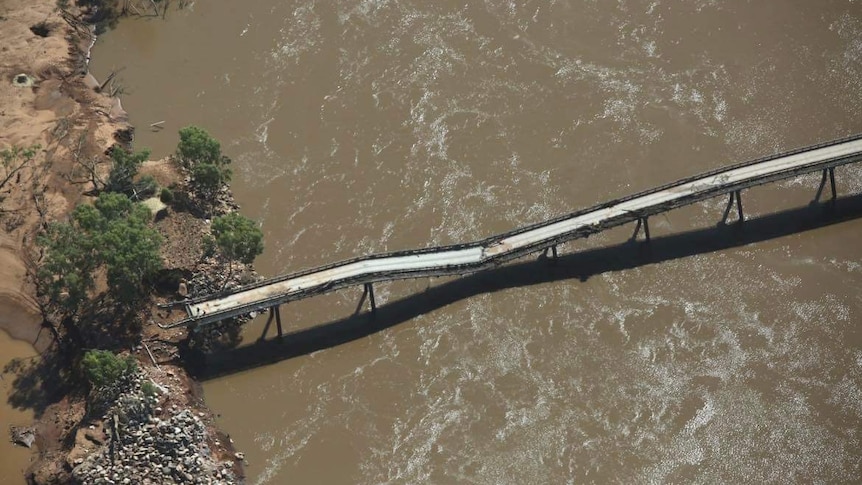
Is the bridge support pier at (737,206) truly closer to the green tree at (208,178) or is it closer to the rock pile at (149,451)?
the green tree at (208,178)

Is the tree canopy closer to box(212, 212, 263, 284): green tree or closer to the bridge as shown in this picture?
box(212, 212, 263, 284): green tree

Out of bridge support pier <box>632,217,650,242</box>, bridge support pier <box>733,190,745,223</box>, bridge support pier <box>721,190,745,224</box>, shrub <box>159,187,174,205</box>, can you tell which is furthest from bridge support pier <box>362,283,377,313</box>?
bridge support pier <box>733,190,745,223</box>

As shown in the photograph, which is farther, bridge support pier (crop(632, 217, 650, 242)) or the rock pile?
bridge support pier (crop(632, 217, 650, 242))

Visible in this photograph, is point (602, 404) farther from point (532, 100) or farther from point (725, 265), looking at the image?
point (532, 100)

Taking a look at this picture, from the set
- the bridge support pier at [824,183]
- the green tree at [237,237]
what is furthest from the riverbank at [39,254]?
the bridge support pier at [824,183]

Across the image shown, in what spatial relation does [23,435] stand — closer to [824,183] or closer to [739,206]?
[739,206]

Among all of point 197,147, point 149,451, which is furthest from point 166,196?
point 149,451
